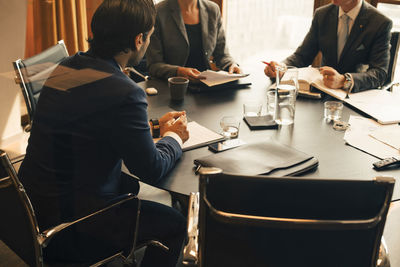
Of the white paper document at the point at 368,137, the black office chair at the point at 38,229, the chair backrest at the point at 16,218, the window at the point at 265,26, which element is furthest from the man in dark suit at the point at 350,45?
the chair backrest at the point at 16,218

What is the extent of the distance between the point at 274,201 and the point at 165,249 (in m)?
0.66

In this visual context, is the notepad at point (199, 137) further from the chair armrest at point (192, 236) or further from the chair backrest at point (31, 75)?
the chair backrest at point (31, 75)

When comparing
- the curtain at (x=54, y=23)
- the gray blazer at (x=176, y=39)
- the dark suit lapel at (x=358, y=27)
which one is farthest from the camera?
the curtain at (x=54, y=23)

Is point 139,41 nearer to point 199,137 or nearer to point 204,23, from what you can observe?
point 199,137

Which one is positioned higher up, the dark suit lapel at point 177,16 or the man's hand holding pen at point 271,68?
the dark suit lapel at point 177,16

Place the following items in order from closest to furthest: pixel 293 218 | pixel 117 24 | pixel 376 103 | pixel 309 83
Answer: pixel 293 218, pixel 117 24, pixel 376 103, pixel 309 83

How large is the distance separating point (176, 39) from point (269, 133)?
3.99 feet

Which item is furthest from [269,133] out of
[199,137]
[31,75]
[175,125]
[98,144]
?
[31,75]

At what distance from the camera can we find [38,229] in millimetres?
1088

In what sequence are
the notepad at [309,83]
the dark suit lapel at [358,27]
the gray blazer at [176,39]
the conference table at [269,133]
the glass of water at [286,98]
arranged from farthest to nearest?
1. the gray blazer at [176,39]
2. the dark suit lapel at [358,27]
3. the notepad at [309,83]
4. the glass of water at [286,98]
5. the conference table at [269,133]

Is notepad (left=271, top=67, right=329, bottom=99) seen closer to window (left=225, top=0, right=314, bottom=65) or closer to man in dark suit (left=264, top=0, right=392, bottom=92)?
man in dark suit (left=264, top=0, right=392, bottom=92)

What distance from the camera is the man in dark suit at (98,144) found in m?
1.12

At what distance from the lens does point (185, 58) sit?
256 cm

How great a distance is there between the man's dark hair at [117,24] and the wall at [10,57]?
1668mm
